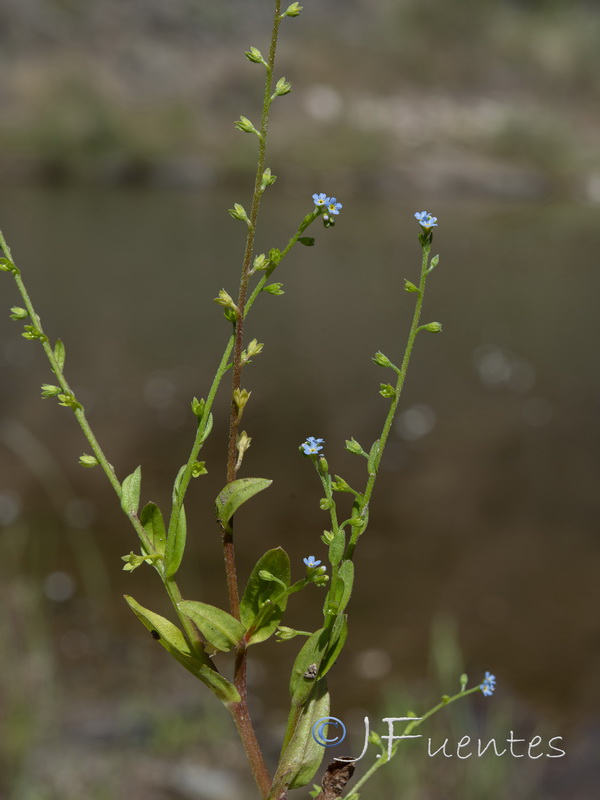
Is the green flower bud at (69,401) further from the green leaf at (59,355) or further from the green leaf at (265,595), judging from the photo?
the green leaf at (265,595)

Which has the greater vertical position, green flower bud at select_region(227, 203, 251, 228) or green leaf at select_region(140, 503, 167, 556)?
green flower bud at select_region(227, 203, 251, 228)

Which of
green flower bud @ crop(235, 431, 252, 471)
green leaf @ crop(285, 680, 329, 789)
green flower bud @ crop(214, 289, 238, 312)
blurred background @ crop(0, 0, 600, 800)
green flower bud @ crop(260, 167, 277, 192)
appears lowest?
blurred background @ crop(0, 0, 600, 800)

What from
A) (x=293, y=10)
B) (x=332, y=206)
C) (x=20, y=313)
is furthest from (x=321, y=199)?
(x=20, y=313)

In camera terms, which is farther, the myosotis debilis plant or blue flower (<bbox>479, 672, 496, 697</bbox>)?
blue flower (<bbox>479, 672, 496, 697</bbox>)

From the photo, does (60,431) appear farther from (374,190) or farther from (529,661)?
(374,190)

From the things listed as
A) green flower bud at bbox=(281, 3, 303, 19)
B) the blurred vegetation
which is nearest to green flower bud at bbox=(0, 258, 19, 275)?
green flower bud at bbox=(281, 3, 303, 19)

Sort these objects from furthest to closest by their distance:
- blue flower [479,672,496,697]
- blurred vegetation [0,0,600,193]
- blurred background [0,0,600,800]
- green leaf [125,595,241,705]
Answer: blurred vegetation [0,0,600,193] < blurred background [0,0,600,800] < blue flower [479,672,496,697] < green leaf [125,595,241,705]

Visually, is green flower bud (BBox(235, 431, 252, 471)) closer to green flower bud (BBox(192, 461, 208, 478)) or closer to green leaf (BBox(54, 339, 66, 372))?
green flower bud (BBox(192, 461, 208, 478))

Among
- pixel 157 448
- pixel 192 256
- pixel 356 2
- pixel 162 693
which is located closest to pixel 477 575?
pixel 162 693
